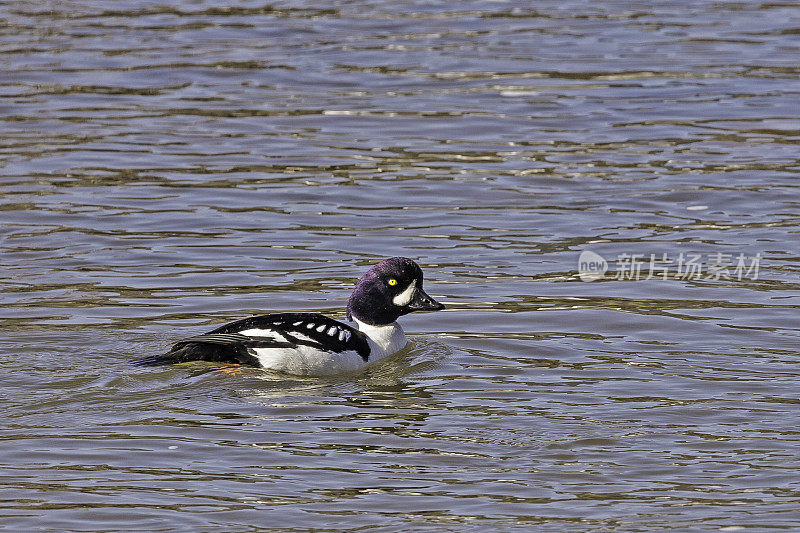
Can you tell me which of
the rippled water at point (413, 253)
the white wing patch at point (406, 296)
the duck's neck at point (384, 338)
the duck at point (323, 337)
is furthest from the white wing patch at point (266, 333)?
the white wing patch at point (406, 296)

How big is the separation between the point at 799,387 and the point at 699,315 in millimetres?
1983

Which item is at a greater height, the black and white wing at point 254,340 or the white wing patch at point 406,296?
the white wing patch at point 406,296

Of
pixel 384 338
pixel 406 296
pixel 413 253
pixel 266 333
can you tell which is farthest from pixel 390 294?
pixel 413 253

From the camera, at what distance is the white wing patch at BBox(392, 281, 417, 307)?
10.9 meters

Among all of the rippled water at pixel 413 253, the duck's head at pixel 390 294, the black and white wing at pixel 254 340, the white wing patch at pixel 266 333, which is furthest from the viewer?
the duck's head at pixel 390 294

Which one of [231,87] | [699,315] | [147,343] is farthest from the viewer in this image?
[231,87]

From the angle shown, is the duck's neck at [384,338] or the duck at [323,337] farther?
the duck's neck at [384,338]

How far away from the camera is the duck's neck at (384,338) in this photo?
10.8m

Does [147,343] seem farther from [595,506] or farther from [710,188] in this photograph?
[710,188]

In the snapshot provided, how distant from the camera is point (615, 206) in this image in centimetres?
1468

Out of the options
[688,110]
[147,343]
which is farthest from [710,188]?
[147,343]

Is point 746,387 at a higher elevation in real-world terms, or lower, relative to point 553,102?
lower

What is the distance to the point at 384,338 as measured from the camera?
10.9 metres

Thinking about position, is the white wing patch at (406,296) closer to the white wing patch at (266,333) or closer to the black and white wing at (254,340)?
the black and white wing at (254,340)
